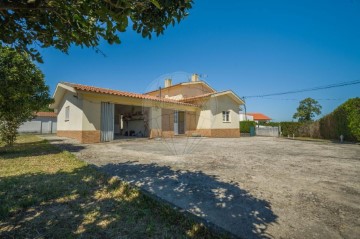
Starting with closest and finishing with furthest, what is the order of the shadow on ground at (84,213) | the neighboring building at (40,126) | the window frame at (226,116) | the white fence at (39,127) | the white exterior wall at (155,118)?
the shadow on ground at (84,213) → the white exterior wall at (155,118) → the window frame at (226,116) → the neighboring building at (40,126) → the white fence at (39,127)

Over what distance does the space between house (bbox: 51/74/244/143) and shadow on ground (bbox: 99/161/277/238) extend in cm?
813

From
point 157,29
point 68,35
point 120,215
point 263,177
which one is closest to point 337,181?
point 263,177

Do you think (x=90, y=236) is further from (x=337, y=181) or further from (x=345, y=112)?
(x=345, y=112)

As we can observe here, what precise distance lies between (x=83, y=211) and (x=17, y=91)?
22.1ft

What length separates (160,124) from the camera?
1630 centimetres

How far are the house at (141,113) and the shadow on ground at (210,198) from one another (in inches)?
320

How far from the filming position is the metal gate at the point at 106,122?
1216 cm

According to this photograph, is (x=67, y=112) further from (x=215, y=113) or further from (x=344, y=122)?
(x=344, y=122)

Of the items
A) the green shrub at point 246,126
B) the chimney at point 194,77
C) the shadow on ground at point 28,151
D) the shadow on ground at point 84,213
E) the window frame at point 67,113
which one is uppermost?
the chimney at point 194,77

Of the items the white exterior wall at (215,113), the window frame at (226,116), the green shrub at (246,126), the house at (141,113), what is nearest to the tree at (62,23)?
the house at (141,113)

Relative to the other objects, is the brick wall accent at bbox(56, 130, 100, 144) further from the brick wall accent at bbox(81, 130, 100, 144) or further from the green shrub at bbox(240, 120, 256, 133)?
the green shrub at bbox(240, 120, 256, 133)

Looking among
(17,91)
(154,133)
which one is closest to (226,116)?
(154,133)

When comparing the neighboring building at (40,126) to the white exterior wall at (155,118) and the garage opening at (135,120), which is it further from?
the white exterior wall at (155,118)

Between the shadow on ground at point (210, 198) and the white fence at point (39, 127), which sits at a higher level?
the white fence at point (39, 127)
